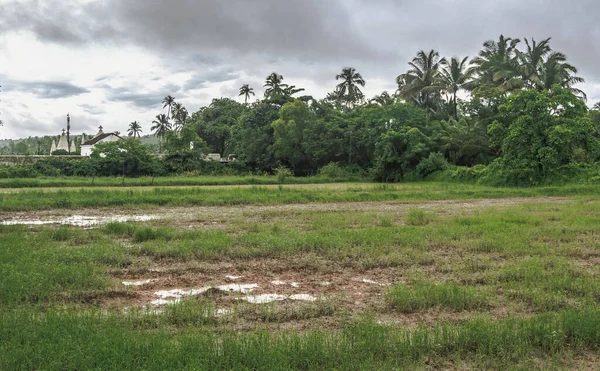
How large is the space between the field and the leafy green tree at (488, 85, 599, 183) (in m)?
13.2

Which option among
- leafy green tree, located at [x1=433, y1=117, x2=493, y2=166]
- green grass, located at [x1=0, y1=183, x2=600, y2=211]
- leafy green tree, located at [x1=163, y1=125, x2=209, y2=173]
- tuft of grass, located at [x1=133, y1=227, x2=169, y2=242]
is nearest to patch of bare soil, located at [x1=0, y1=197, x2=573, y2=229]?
green grass, located at [x1=0, y1=183, x2=600, y2=211]

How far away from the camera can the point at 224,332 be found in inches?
172

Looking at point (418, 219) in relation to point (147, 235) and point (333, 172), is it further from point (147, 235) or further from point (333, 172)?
point (333, 172)

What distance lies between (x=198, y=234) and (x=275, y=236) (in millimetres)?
1763

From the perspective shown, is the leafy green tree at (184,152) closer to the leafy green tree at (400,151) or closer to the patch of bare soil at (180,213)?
the leafy green tree at (400,151)

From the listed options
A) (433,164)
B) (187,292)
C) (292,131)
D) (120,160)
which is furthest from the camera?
(292,131)

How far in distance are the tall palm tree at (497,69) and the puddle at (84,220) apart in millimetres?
25802

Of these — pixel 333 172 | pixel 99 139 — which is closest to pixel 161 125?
pixel 99 139

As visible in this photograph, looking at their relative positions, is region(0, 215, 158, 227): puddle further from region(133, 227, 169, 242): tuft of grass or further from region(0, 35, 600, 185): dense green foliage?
region(0, 35, 600, 185): dense green foliage

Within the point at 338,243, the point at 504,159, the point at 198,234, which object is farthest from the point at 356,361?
the point at 504,159

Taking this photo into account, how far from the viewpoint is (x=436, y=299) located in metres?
5.27

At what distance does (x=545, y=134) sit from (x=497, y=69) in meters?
11.9

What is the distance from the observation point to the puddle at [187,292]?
552 cm

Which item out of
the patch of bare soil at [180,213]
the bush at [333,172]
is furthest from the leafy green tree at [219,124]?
the patch of bare soil at [180,213]
